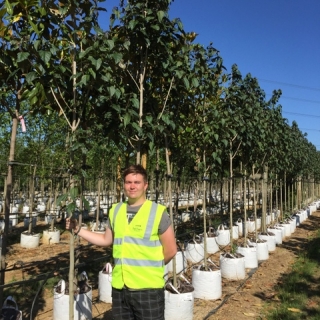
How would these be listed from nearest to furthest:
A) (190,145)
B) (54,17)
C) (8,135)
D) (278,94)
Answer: (54,17), (190,145), (278,94), (8,135)

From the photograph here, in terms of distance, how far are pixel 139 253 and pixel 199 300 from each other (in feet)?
10.6

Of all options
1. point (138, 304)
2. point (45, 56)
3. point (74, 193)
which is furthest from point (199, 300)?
point (45, 56)

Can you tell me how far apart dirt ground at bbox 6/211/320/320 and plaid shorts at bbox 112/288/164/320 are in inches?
33.8

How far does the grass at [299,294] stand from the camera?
4.79 metres

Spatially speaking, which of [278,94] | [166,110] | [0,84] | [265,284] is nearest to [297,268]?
[265,284]

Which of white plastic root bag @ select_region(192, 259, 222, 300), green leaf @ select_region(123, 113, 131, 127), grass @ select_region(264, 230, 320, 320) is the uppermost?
green leaf @ select_region(123, 113, 131, 127)

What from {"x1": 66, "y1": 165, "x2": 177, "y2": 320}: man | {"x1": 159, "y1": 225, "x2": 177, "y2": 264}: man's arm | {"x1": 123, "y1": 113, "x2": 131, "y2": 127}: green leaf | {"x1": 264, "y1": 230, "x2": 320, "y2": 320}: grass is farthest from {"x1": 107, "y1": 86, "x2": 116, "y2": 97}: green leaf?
{"x1": 264, "y1": 230, "x2": 320, "y2": 320}: grass

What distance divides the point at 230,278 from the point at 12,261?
486cm

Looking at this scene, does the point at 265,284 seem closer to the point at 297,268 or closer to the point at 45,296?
the point at 297,268

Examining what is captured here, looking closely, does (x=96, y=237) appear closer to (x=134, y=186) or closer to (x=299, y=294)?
(x=134, y=186)

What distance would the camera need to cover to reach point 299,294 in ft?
18.6

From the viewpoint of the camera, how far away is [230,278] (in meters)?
6.50

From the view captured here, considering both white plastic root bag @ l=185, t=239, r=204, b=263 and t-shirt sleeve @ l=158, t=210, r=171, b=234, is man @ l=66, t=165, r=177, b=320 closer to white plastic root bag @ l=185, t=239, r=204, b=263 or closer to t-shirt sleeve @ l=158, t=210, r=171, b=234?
t-shirt sleeve @ l=158, t=210, r=171, b=234

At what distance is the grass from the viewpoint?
15.7 feet
